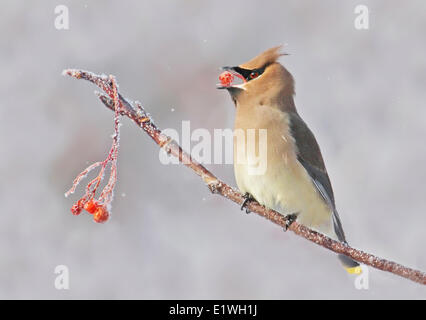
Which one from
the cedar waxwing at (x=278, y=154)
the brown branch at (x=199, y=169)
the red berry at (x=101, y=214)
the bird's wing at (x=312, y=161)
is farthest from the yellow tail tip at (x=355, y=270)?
the red berry at (x=101, y=214)

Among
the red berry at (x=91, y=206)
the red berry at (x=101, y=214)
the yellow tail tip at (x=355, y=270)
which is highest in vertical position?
the red berry at (x=91, y=206)

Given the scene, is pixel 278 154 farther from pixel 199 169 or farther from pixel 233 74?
pixel 199 169

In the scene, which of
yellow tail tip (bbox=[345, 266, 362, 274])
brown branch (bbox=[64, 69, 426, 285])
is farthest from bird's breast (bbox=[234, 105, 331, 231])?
brown branch (bbox=[64, 69, 426, 285])

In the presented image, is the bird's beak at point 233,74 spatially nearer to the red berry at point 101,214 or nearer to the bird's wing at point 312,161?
the bird's wing at point 312,161

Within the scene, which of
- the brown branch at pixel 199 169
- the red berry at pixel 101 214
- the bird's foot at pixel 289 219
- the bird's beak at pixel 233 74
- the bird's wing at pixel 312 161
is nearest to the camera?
the brown branch at pixel 199 169

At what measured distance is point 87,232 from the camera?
4.39 m

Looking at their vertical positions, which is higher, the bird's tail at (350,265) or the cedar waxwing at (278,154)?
the cedar waxwing at (278,154)

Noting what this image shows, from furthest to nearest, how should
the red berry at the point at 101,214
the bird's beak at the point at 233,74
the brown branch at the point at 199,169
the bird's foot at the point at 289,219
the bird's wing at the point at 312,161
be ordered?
1. the bird's wing at the point at 312,161
2. the bird's beak at the point at 233,74
3. the bird's foot at the point at 289,219
4. the red berry at the point at 101,214
5. the brown branch at the point at 199,169

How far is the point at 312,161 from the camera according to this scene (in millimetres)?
2838

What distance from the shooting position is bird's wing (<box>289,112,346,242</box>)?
2799mm

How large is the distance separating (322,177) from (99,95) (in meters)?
1.34

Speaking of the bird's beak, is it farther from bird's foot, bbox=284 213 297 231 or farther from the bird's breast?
bird's foot, bbox=284 213 297 231

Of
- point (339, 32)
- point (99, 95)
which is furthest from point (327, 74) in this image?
point (99, 95)

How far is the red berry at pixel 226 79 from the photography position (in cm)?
265
